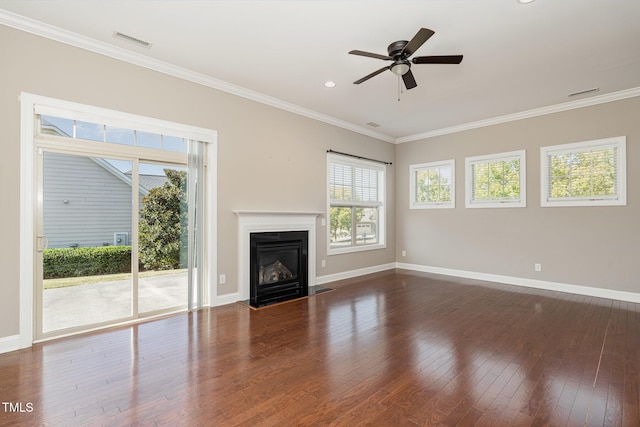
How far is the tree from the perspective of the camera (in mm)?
3781

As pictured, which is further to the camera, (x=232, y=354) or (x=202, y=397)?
(x=232, y=354)

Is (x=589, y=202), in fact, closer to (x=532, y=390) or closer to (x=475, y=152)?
(x=475, y=152)

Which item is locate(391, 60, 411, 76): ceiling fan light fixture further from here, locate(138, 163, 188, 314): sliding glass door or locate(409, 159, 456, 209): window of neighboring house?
locate(409, 159, 456, 209): window of neighboring house

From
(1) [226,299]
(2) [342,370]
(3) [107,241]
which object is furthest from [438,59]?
(3) [107,241]

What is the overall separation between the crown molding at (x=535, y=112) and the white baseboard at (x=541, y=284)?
2920 millimetres

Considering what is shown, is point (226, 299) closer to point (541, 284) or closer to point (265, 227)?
point (265, 227)

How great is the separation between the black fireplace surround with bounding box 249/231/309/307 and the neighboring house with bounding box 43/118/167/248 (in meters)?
1.72

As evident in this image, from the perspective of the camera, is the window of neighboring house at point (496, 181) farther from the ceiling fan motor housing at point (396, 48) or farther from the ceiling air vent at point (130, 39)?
the ceiling air vent at point (130, 39)

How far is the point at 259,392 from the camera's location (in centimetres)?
222

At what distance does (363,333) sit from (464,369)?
3.55 feet

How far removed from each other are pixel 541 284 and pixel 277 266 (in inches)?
181

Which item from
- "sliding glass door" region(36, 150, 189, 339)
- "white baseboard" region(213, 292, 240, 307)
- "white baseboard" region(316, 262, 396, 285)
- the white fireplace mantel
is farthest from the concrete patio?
"white baseboard" region(316, 262, 396, 285)

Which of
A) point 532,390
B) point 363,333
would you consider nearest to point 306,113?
point 363,333

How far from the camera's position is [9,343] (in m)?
2.85
